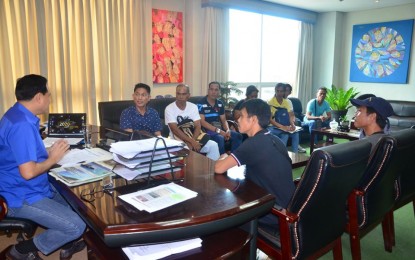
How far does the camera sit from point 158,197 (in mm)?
1212

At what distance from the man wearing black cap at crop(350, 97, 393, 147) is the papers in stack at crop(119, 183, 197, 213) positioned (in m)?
1.48

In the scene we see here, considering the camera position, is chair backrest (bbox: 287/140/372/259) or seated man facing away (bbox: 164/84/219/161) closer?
chair backrest (bbox: 287/140/372/259)

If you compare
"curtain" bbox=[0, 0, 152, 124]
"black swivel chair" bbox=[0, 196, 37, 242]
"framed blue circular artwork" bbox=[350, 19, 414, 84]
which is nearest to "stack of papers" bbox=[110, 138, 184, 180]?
"black swivel chair" bbox=[0, 196, 37, 242]

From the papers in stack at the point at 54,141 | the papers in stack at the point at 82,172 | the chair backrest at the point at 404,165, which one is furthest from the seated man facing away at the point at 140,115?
the chair backrest at the point at 404,165

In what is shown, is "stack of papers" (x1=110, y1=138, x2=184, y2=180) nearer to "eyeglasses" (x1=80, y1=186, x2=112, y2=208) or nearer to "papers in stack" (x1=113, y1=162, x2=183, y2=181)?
"papers in stack" (x1=113, y1=162, x2=183, y2=181)

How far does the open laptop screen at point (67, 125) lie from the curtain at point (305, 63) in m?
5.63

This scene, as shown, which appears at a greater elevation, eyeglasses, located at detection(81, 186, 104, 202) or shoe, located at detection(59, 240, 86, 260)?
eyeglasses, located at detection(81, 186, 104, 202)

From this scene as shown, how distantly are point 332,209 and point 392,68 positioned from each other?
5938 millimetres

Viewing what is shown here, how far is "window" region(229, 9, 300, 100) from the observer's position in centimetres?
594

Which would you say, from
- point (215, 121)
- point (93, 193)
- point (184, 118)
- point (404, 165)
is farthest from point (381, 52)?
point (93, 193)

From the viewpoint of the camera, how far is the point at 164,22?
4824mm

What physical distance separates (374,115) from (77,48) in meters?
3.52

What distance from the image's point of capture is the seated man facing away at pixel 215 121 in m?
3.96

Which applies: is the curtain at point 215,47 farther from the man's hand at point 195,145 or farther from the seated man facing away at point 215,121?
the man's hand at point 195,145
